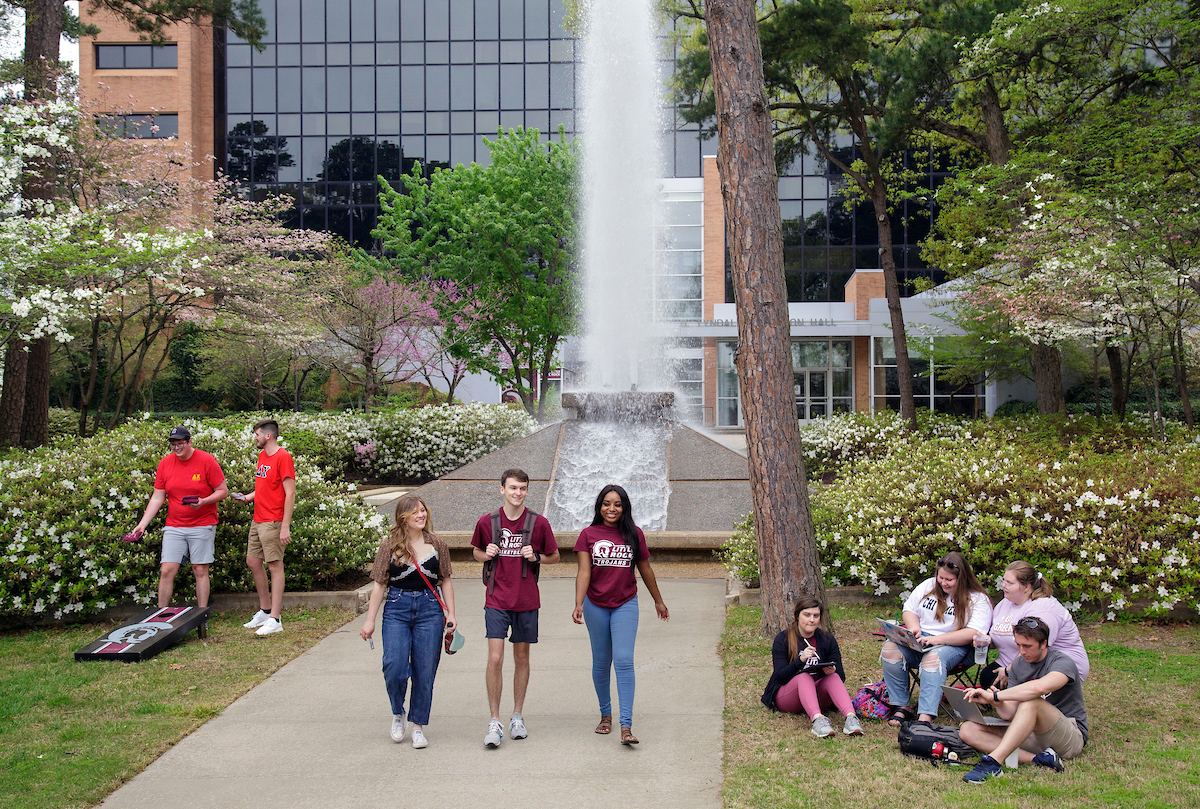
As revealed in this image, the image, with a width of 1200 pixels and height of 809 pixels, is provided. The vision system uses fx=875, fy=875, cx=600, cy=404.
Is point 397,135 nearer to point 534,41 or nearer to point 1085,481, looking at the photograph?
point 534,41

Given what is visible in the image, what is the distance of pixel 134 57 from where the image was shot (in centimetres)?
3803

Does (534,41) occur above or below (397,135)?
above

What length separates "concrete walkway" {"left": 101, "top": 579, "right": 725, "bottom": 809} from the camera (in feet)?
14.0

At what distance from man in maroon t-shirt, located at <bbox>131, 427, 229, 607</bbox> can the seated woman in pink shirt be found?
19.5ft

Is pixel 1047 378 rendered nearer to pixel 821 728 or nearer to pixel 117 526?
pixel 821 728

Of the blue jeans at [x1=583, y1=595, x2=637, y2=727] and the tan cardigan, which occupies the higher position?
the tan cardigan

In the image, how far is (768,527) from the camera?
6562mm

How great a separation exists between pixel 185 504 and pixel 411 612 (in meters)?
3.33

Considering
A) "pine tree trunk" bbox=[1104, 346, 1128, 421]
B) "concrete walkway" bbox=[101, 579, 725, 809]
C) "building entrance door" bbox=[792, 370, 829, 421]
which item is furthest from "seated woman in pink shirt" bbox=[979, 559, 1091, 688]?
"building entrance door" bbox=[792, 370, 829, 421]

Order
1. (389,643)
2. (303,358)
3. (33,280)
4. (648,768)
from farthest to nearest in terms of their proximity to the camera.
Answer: (303,358) < (33,280) < (389,643) < (648,768)

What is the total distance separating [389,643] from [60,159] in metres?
14.2

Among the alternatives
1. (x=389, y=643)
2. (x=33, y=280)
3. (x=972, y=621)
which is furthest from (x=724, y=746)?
(x=33, y=280)

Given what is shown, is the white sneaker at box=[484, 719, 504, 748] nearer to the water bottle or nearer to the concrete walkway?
the concrete walkway

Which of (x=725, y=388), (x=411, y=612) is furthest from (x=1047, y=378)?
(x=725, y=388)
